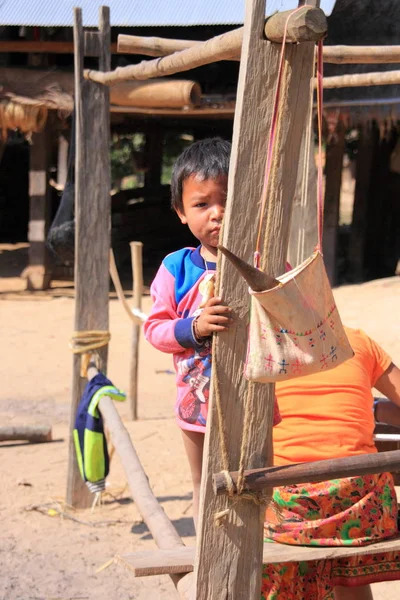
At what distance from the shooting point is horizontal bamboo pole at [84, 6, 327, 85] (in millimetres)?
1706

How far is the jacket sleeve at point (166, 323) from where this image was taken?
6.83ft

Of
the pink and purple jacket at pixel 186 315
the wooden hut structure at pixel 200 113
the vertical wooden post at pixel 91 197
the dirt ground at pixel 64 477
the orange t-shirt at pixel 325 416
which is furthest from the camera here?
the wooden hut structure at pixel 200 113

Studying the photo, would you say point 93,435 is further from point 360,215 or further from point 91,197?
point 360,215

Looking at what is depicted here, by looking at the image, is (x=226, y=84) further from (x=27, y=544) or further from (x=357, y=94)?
(x=27, y=544)

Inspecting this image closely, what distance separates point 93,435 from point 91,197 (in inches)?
46.5

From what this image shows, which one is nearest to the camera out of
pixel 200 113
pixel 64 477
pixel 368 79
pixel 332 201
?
pixel 368 79

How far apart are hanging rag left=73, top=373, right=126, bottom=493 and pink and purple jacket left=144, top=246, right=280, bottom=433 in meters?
1.77

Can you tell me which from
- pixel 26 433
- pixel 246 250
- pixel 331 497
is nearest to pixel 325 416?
pixel 331 497

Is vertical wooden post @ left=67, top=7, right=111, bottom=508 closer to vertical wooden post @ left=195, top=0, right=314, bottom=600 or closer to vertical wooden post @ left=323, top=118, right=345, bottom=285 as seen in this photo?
vertical wooden post @ left=195, top=0, right=314, bottom=600

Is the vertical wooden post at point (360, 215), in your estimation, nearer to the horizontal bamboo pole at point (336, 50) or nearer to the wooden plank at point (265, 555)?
the horizontal bamboo pole at point (336, 50)

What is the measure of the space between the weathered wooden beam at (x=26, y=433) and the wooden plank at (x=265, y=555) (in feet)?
11.6

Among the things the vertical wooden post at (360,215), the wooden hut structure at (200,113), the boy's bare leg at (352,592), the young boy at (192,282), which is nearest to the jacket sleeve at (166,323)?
the young boy at (192,282)

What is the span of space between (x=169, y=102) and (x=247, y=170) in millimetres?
2685

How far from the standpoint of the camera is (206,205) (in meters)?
2.26
